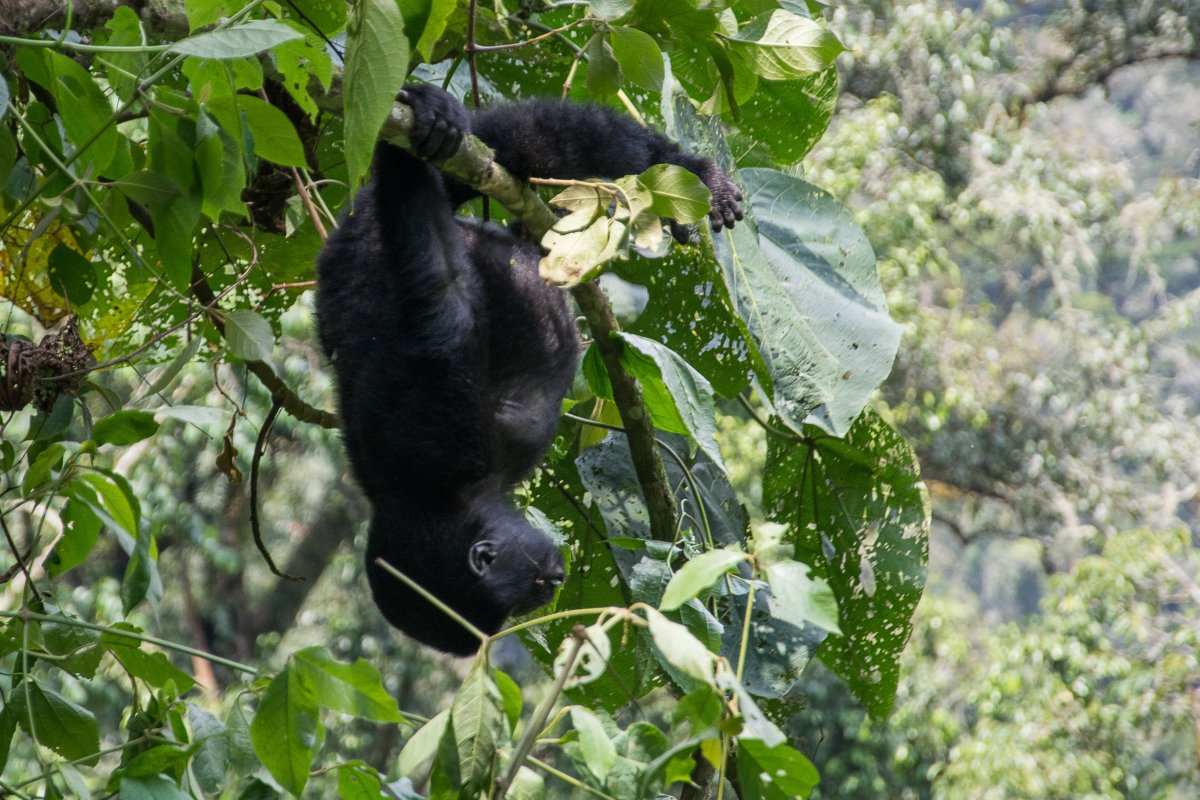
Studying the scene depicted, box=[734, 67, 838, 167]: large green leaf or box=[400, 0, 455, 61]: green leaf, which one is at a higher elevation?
box=[400, 0, 455, 61]: green leaf

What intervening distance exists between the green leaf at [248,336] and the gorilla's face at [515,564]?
1.63ft

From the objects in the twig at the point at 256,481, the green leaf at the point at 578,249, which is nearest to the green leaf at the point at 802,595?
the green leaf at the point at 578,249

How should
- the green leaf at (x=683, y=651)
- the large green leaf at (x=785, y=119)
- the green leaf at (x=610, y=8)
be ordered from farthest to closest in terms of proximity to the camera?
1. the large green leaf at (x=785, y=119)
2. the green leaf at (x=610, y=8)
3. the green leaf at (x=683, y=651)

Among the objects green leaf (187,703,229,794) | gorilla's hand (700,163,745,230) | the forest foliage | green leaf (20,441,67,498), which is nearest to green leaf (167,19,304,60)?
the forest foliage

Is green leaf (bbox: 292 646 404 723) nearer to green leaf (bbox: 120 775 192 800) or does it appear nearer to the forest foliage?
the forest foliage

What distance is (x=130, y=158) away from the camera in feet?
4.76

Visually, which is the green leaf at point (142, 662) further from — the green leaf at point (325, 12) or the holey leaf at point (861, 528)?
the holey leaf at point (861, 528)

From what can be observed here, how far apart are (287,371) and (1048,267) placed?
6.45 meters

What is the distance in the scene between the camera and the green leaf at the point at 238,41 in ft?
3.30

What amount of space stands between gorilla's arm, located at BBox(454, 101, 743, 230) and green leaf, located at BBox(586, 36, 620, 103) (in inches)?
6.4

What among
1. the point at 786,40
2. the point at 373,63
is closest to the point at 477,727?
the point at 373,63

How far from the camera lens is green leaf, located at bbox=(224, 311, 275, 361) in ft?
4.60

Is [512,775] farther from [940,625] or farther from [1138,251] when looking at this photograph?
[1138,251]

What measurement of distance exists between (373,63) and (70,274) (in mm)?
838
